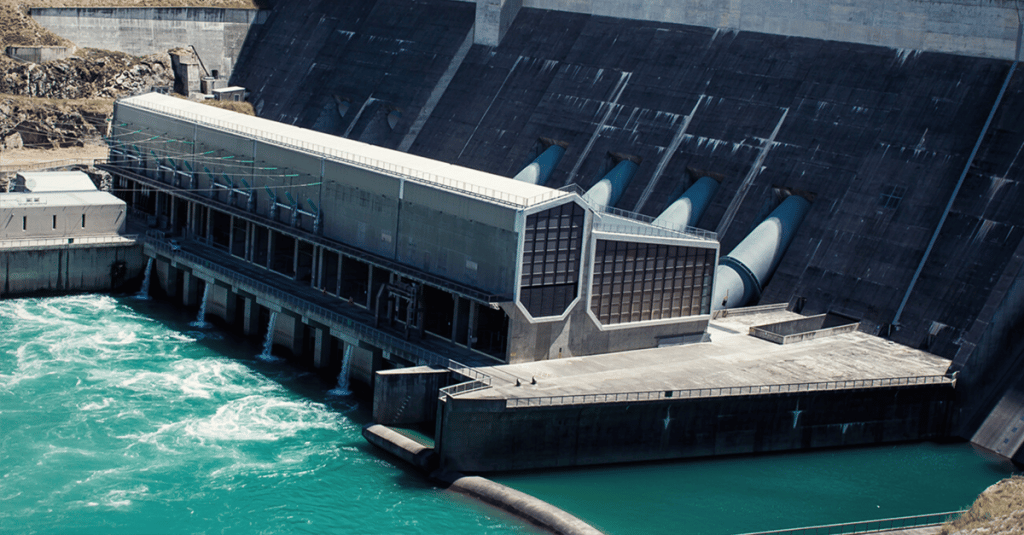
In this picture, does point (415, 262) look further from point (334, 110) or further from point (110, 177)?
point (334, 110)

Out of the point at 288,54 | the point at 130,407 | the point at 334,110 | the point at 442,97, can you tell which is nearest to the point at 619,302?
the point at 130,407

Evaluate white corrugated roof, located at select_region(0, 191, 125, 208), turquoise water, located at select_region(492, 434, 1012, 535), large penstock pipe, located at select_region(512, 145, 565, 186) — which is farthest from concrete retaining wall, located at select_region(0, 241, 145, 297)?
turquoise water, located at select_region(492, 434, 1012, 535)

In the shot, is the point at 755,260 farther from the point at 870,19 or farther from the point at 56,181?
the point at 56,181

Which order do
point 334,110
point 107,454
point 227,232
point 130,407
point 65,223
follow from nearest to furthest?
1. point 107,454
2. point 130,407
3. point 65,223
4. point 227,232
5. point 334,110

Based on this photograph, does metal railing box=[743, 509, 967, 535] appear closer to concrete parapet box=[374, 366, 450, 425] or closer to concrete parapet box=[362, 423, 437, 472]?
concrete parapet box=[362, 423, 437, 472]

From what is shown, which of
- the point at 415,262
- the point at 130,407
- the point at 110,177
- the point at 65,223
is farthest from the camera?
the point at 110,177

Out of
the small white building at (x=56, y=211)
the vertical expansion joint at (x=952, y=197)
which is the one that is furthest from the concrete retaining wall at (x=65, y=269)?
the vertical expansion joint at (x=952, y=197)
